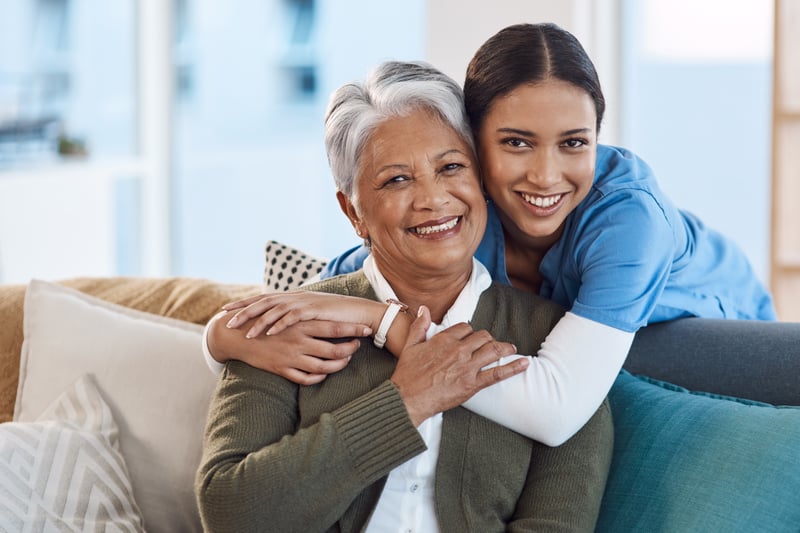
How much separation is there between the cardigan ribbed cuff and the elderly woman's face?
27 centimetres

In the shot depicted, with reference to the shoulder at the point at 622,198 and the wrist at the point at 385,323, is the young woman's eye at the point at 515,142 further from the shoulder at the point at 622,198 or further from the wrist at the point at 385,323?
the wrist at the point at 385,323

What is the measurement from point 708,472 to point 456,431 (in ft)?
1.36

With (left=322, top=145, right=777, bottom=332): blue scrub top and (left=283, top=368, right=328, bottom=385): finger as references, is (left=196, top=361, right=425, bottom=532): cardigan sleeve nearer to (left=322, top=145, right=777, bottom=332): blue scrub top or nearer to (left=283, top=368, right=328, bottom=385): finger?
(left=283, top=368, right=328, bottom=385): finger

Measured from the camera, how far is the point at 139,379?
2059mm

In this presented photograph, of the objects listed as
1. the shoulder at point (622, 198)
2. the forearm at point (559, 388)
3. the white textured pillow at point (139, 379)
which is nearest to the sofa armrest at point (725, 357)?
the shoulder at point (622, 198)

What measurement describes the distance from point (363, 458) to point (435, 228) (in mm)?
407

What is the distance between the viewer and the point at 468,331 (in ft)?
5.24

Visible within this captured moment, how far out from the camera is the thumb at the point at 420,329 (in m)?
1.59

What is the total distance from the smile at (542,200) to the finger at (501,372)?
307 mm

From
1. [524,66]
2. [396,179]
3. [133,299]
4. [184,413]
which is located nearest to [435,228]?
[396,179]

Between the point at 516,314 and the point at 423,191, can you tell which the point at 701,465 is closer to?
the point at 516,314

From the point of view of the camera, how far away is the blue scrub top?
5.37ft

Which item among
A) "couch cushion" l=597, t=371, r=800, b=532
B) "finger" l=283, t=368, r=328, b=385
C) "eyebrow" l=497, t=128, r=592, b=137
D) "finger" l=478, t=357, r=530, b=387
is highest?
"eyebrow" l=497, t=128, r=592, b=137

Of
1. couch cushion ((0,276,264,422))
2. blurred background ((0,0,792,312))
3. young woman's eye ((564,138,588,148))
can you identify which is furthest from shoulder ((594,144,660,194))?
blurred background ((0,0,792,312))
